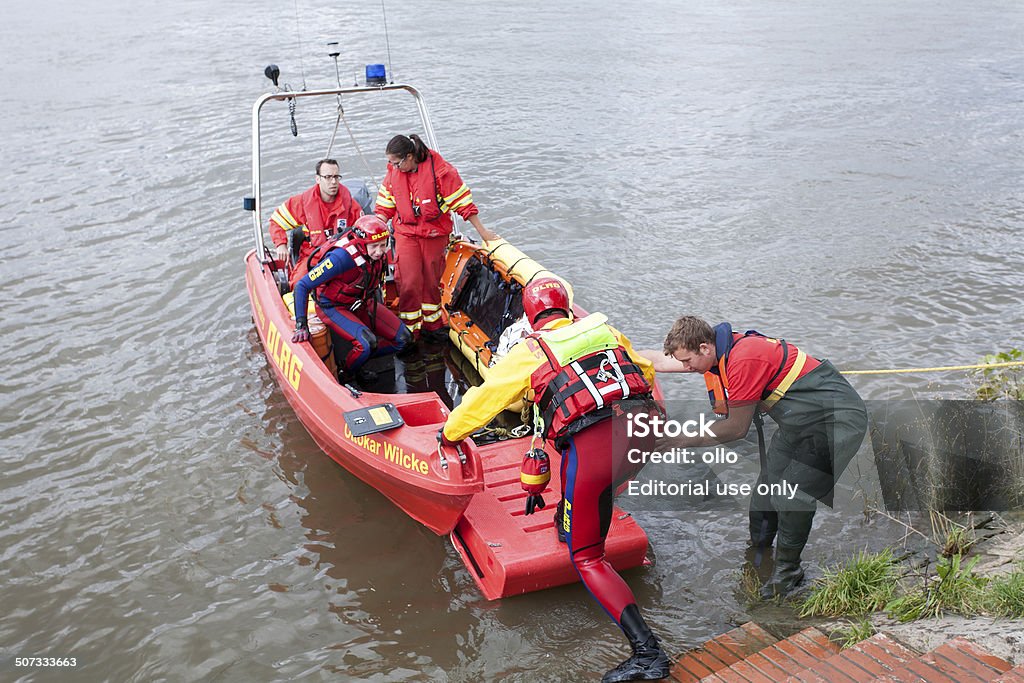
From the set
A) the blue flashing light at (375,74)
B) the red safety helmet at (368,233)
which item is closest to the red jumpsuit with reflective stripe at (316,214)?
the red safety helmet at (368,233)

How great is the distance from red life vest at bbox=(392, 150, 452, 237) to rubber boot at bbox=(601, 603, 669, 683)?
129 inches

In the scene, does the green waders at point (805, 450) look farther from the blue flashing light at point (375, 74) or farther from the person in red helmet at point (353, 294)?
the blue flashing light at point (375, 74)

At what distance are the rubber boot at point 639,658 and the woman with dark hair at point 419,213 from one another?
10.3ft

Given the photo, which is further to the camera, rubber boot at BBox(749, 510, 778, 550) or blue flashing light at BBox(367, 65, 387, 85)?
blue flashing light at BBox(367, 65, 387, 85)

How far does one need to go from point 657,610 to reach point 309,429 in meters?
2.42

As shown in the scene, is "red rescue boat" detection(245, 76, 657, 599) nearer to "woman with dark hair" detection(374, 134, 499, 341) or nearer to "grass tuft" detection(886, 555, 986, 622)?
"woman with dark hair" detection(374, 134, 499, 341)

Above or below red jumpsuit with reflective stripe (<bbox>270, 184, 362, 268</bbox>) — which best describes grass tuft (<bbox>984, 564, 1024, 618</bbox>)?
below

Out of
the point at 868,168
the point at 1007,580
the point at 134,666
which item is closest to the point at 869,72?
the point at 868,168

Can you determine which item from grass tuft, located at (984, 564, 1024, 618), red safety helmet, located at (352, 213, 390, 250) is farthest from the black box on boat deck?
grass tuft, located at (984, 564, 1024, 618)

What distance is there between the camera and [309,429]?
5.23 meters

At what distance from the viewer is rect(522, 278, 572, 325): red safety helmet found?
360 cm

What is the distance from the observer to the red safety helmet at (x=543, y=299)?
3604mm

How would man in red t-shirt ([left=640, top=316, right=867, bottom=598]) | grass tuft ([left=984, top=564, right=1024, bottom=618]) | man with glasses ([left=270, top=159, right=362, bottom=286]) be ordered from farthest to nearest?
man with glasses ([left=270, top=159, right=362, bottom=286]), man in red t-shirt ([left=640, top=316, right=867, bottom=598]), grass tuft ([left=984, top=564, right=1024, bottom=618])

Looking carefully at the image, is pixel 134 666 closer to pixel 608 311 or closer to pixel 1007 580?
pixel 1007 580
